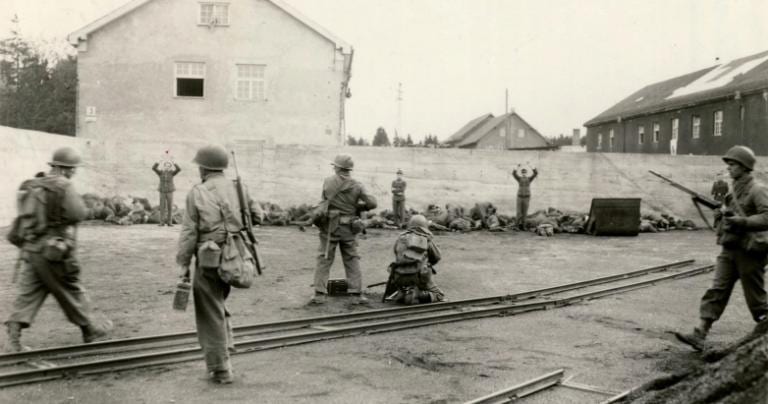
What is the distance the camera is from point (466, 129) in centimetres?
8288

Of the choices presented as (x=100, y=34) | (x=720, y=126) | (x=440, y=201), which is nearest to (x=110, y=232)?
(x=440, y=201)

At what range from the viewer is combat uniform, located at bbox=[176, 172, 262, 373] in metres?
6.05

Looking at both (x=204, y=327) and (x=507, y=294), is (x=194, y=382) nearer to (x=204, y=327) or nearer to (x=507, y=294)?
(x=204, y=327)

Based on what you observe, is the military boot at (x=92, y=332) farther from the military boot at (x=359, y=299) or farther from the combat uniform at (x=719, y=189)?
the combat uniform at (x=719, y=189)

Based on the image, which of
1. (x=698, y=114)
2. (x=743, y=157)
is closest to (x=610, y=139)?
(x=698, y=114)

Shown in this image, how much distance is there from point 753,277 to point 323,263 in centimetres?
553

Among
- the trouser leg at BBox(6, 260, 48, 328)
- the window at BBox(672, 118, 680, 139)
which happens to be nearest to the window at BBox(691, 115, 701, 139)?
the window at BBox(672, 118, 680, 139)

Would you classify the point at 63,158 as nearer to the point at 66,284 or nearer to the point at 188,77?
the point at 66,284

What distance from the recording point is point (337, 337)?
25.6ft

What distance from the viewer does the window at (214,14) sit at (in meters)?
28.6

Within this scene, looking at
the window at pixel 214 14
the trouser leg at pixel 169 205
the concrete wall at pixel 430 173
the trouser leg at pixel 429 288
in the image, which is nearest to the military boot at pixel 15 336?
the trouser leg at pixel 429 288

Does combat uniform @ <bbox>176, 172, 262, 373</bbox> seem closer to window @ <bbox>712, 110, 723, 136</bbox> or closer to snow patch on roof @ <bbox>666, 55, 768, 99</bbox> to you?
window @ <bbox>712, 110, 723, 136</bbox>

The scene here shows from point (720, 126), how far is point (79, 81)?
32602mm

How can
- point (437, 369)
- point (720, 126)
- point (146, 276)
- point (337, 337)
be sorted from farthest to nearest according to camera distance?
point (720, 126), point (146, 276), point (337, 337), point (437, 369)
